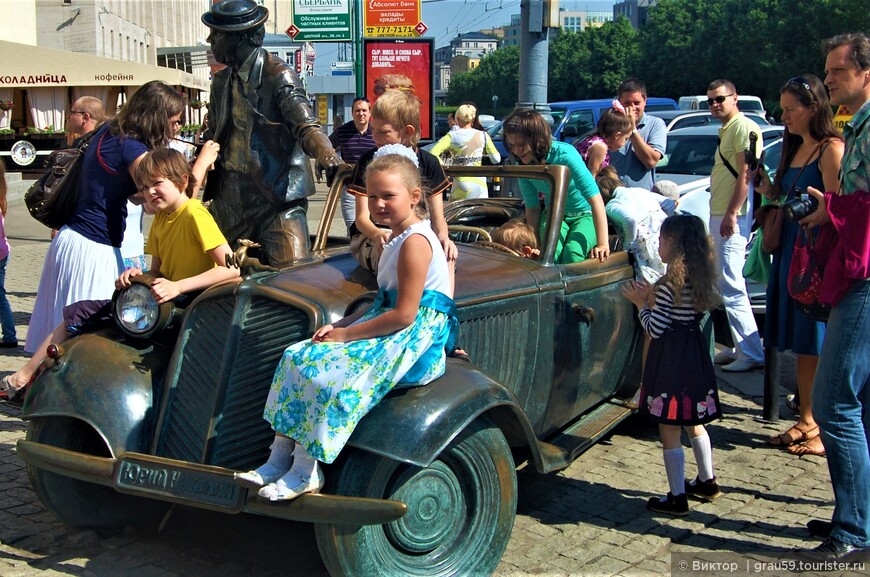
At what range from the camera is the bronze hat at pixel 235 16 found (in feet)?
17.3

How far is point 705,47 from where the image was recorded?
57.3 meters

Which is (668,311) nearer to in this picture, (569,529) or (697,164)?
(569,529)

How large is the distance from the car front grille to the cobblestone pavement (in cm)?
53

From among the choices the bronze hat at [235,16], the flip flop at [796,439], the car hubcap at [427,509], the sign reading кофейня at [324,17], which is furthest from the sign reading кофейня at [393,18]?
the car hubcap at [427,509]

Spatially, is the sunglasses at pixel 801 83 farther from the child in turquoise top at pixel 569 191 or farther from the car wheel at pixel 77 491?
the car wheel at pixel 77 491

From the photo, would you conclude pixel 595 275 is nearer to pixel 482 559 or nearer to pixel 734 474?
pixel 734 474

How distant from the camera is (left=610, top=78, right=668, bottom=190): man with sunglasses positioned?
264 inches

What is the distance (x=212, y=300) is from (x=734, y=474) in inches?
109

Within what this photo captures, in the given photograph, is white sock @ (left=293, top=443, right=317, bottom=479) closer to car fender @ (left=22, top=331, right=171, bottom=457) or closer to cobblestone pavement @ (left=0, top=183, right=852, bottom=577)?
cobblestone pavement @ (left=0, top=183, right=852, bottom=577)

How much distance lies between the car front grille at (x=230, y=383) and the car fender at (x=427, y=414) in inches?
19.1

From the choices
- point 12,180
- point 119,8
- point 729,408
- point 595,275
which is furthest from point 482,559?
point 119,8

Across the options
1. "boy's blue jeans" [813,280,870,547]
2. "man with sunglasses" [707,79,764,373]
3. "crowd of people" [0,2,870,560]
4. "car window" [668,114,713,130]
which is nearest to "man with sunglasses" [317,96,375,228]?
"crowd of people" [0,2,870,560]

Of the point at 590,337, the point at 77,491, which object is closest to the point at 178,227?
the point at 77,491

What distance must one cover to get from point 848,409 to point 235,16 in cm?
370
